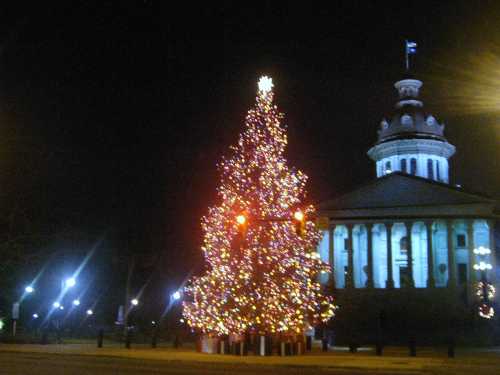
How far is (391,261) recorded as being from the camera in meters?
70.4

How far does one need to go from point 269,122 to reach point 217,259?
6.81m

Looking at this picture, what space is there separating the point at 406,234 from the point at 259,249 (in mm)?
43898

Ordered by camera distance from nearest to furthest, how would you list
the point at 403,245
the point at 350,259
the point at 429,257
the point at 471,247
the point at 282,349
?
the point at 282,349 < the point at 429,257 < the point at 471,247 < the point at 350,259 < the point at 403,245

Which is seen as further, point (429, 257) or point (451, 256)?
point (451, 256)

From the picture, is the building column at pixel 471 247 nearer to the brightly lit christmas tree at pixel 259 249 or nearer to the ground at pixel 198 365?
the ground at pixel 198 365

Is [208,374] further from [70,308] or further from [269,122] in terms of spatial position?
[70,308]

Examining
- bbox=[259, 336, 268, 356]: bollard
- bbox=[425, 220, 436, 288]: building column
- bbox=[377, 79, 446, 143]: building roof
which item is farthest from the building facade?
bbox=[259, 336, 268, 356]: bollard

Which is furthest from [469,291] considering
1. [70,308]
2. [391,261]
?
[70,308]

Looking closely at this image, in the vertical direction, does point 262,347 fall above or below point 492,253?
below

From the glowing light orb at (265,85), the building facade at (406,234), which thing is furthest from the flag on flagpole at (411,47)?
the glowing light orb at (265,85)

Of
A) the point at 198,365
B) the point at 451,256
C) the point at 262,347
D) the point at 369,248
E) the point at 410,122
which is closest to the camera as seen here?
the point at 198,365

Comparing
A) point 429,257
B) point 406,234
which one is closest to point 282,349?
point 429,257

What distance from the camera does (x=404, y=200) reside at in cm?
7162

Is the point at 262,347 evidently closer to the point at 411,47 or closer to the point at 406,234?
the point at 406,234
